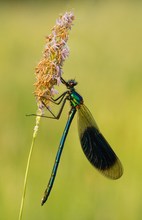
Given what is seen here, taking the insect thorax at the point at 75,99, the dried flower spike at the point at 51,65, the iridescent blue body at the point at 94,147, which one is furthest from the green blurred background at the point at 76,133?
the iridescent blue body at the point at 94,147

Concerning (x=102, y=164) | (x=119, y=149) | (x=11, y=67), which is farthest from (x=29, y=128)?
(x=11, y=67)

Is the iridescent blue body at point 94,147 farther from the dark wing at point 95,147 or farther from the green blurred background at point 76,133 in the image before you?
the green blurred background at point 76,133

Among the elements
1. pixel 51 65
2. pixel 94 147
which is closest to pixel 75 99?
pixel 94 147

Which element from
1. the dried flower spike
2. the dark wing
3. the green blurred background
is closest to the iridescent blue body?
the dark wing

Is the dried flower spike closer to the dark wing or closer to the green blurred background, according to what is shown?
the green blurred background

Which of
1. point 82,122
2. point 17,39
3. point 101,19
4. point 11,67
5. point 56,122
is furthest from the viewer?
point 101,19

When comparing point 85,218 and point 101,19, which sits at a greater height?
point 101,19

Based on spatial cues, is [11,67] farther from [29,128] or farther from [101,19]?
[101,19]
